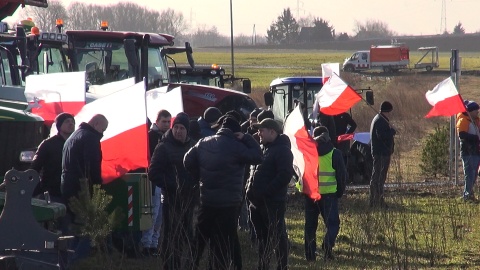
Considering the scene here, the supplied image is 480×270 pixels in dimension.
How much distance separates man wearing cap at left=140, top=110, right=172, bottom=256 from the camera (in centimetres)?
1180

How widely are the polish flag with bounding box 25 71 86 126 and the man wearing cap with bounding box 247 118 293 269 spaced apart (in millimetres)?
2996

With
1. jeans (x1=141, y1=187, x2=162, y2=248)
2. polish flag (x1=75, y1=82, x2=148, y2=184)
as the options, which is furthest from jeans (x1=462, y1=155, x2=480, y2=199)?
polish flag (x1=75, y1=82, x2=148, y2=184)

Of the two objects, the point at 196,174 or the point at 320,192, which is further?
the point at 320,192

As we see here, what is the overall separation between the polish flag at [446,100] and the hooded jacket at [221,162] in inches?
315

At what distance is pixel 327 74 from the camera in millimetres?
18953

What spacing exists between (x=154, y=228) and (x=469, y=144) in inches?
279

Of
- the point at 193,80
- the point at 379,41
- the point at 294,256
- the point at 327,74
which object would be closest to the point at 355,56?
the point at 379,41

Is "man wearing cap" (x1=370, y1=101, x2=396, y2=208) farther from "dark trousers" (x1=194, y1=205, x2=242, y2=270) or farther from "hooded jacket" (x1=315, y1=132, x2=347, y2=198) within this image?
"dark trousers" (x1=194, y1=205, x2=242, y2=270)

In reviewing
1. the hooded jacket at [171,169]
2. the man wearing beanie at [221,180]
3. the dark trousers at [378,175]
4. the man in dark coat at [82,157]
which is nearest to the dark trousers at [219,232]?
the man wearing beanie at [221,180]

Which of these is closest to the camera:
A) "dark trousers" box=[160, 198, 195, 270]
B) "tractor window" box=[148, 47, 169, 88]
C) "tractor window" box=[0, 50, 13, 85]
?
"dark trousers" box=[160, 198, 195, 270]

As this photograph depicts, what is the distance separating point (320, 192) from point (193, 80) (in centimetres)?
1364

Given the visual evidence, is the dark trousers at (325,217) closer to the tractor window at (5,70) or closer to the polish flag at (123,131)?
the polish flag at (123,131)

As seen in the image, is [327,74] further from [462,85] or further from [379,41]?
[379,41]

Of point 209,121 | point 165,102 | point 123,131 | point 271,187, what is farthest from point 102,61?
point 271,187
